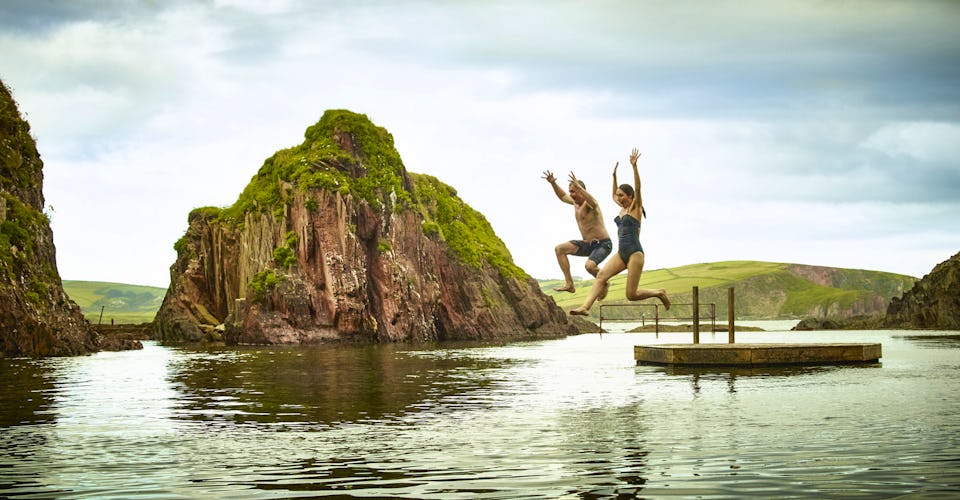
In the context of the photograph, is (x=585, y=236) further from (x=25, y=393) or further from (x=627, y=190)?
(x=25, y=393)

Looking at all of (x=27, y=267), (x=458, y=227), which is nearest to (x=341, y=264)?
(x=458, y=227)

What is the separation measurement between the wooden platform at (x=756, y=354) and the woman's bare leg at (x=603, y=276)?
20148 mm

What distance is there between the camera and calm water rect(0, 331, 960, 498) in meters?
14.8

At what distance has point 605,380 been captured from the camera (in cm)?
4191

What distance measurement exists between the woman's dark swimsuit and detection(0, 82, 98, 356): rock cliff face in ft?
180

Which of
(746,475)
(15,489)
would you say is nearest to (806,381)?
(746,475)

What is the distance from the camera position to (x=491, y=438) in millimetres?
20969

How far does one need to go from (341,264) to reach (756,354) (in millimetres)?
82679

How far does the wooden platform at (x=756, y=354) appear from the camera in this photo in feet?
158

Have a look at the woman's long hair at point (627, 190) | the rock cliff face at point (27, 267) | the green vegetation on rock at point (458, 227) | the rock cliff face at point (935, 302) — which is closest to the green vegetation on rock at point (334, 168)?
the green vegetation on rock at point (458, 227)

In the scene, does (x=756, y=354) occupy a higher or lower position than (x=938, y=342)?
lower

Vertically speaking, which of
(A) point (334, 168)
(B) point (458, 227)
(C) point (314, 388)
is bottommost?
(C) point (314, 388)

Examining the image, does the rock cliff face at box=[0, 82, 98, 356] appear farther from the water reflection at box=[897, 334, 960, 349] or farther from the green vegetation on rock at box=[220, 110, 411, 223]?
the water reflection at box=[897, 334, 960, 349]

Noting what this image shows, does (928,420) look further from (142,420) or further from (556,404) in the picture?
(142,420)
